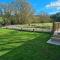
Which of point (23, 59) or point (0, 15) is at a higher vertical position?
point (0, 15)

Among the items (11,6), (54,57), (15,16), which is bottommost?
(54,57)

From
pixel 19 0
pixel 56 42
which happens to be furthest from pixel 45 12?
pixel 56 42

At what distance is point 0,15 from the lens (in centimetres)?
2553

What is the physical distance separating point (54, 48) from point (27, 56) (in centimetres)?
172

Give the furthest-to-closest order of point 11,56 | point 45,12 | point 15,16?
point 15,16
point 45,12
point 11,56

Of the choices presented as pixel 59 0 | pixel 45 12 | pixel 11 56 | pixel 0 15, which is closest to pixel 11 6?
pixel 0 15

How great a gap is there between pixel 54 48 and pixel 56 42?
3.35 ft

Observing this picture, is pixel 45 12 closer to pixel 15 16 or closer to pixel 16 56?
pixel 15 16

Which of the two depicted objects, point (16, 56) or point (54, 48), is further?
point (54, 48)

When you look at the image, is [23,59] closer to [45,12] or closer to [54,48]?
[54,48]

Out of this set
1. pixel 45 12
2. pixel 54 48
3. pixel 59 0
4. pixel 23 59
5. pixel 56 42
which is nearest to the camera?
pixel 23 59

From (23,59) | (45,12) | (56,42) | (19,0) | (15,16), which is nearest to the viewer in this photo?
(23,59)

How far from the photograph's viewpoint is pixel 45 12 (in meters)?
21.3

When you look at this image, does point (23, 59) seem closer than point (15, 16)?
Yes
